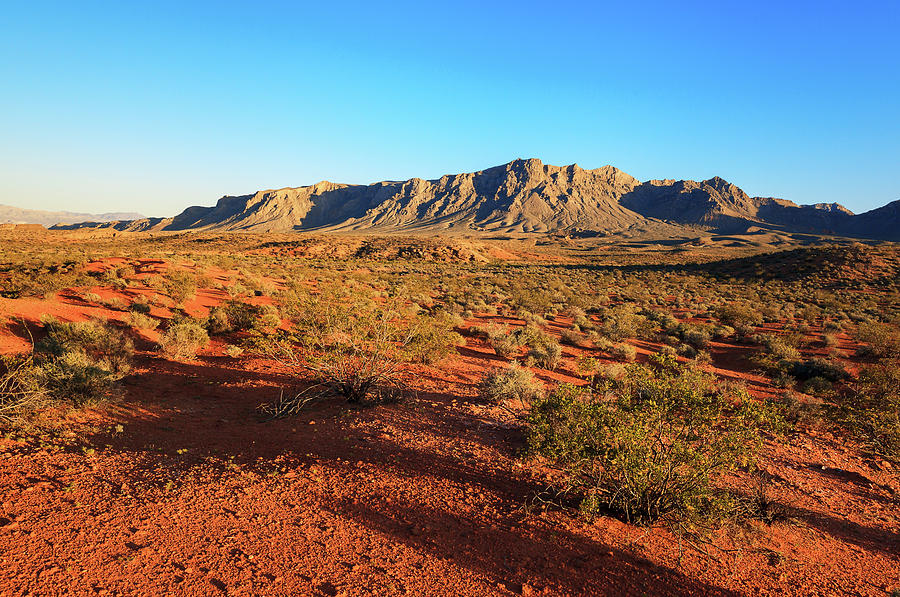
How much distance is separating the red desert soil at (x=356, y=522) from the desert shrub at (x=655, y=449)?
42 cm

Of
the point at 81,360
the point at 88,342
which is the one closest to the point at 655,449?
the point at 81,360

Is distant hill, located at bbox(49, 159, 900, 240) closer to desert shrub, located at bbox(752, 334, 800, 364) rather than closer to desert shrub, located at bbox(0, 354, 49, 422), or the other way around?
desert shrub, located at bbox(752, 334, 800, 364)

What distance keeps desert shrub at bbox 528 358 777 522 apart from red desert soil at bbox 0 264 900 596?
1.38ft

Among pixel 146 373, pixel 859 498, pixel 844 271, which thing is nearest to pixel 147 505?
pixel 146 373

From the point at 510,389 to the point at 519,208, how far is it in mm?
152540

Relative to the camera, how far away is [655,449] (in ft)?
16.9

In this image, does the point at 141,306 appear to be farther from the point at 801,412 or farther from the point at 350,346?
the point at 801,412

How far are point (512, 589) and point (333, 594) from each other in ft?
5.61

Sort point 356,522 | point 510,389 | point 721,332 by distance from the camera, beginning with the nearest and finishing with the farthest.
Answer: point 356,522, point 510,389, point 721,332

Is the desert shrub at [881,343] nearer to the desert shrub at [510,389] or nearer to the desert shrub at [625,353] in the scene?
Answer: the desert shrub at [625,353]

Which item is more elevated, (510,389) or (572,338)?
(510,389)

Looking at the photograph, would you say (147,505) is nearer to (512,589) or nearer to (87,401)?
(87,401)

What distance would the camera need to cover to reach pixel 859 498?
6316mm

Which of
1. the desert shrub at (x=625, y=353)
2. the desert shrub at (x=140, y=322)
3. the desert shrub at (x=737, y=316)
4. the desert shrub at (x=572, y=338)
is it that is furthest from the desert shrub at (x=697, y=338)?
the desert shrub at (x=140, y=322)
